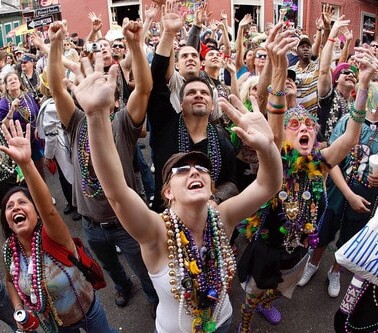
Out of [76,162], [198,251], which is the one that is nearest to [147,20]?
[76,162]

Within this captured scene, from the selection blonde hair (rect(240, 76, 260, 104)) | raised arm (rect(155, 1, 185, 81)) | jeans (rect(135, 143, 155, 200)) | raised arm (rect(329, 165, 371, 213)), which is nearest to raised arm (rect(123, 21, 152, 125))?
raised arm (rect(155, 1, 185, 81))

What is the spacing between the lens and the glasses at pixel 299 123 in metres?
2.32

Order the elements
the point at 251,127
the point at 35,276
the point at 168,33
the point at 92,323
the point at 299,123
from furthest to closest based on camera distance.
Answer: the point at 168,33 < the point at 299,123 < the point at 92,323 < the point at 35,276 < the point at 251,127

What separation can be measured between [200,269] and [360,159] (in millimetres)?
1692

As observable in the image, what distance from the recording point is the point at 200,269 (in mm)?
1703

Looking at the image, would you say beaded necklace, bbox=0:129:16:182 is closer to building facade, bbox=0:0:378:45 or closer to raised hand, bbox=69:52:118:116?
raised hand, bbox=69:52:118:116

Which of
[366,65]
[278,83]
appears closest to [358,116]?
[366,65]

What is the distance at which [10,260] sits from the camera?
2016mm

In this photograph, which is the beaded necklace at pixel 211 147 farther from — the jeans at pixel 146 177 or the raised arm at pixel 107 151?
the jeans at pixel 146 177

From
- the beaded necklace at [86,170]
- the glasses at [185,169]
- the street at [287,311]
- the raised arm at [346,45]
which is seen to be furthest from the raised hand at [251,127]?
the raised arm at [346,45]

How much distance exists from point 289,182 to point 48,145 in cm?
248

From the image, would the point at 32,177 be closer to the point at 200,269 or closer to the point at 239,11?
the point at 200,269

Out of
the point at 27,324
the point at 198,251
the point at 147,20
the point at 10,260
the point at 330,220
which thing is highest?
the point at 147,20

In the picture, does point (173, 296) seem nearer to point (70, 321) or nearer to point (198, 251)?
point (198, 251)
